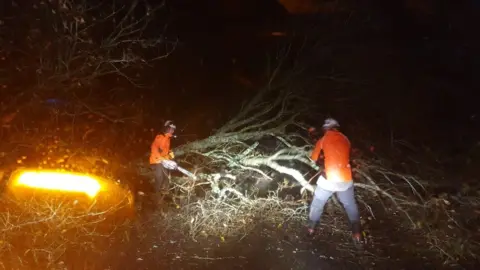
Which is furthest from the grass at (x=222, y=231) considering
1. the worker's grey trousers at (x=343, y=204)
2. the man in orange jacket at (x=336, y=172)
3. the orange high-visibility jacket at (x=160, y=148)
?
the orange high-visibility jacket at (x=160, y=148)

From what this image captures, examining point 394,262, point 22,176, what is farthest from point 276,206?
point 22,176

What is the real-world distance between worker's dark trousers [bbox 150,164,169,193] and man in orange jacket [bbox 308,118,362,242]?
2.24m

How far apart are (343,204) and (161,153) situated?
2.55 metres

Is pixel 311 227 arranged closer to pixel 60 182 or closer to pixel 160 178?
pixel 160 178

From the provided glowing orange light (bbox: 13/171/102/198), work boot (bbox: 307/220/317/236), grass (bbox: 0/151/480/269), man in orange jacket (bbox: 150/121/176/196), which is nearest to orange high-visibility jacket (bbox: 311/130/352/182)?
work boot (bbox: 307/220/317/236)

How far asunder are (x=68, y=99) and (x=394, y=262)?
6.15 metres

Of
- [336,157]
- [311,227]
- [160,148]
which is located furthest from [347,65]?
[160,148]

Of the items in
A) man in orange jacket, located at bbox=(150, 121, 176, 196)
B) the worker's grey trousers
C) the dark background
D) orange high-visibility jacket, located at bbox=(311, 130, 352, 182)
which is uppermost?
the dark background

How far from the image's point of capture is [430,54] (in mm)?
10344

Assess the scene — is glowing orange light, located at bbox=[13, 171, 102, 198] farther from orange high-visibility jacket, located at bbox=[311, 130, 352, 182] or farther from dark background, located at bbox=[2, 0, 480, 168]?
orange high-visibility jacket, located at bbox=[311, 130, 352, 182]

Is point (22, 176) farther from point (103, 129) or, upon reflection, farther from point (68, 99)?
point (103, 129)

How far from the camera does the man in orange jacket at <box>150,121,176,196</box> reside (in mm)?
6340

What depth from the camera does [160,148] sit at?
635 cm

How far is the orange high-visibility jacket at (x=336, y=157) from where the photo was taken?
5.43 meters
